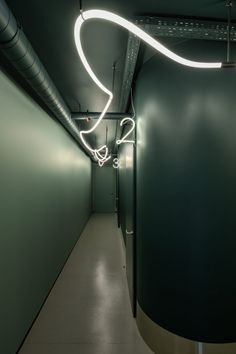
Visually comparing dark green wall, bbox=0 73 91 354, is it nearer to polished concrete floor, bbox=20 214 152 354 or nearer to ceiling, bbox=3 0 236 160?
polished concrete floor, bbox=20 214 152 354

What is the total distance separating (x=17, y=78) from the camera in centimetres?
180

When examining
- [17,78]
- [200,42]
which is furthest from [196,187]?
[17,78]

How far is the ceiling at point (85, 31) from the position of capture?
3.97 ft

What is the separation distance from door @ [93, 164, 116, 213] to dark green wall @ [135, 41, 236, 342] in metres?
7.19

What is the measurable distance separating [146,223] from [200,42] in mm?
1602

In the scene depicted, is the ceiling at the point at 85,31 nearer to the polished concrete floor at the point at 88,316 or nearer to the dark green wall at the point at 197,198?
the dark green wall at the point at 197,198

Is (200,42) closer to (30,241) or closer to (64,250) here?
(30,241)

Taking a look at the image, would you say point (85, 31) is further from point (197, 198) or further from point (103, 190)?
point (103, 190)

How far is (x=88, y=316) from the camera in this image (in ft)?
6.99

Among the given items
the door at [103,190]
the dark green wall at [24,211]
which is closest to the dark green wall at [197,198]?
the dark green wall at [24,211]

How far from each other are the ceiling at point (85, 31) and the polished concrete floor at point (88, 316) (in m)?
2.73

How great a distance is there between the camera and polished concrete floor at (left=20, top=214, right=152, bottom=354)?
5.75 ft

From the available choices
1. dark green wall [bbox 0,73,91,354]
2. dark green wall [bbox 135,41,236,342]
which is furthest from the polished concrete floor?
dark green wall [bbox 135,41,236,342]

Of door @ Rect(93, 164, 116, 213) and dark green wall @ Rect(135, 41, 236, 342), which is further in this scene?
door @ Rect(93, 164, 116, 213)
